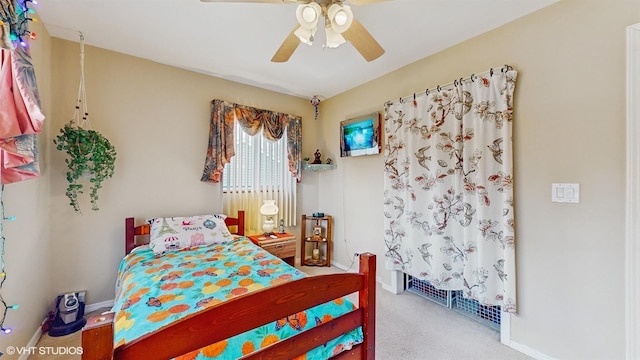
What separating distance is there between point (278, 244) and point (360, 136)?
177cm

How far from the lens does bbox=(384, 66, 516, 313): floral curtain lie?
200 centimetres

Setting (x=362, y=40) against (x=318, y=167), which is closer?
(x=362, y=40)

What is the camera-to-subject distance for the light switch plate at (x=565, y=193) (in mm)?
1716

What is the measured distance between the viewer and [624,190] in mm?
1538

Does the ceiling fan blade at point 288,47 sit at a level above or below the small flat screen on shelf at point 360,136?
above

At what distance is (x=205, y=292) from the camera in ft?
5.14

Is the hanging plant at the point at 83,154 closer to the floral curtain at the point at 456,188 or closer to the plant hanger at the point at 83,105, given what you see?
the plant hanger at the point at 83,105

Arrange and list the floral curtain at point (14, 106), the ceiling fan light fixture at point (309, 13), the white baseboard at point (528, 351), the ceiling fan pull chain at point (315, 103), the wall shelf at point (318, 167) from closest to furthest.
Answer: the floral curtain at point (14, 106) → the ceiling fan light fixture at point (309, 13) → the white baseboard at point (528, 351) → the wall shelf at point (318, 167) → the ceiling fan pull chain at point (315, 103)

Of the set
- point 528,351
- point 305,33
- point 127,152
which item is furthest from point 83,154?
point 528,351

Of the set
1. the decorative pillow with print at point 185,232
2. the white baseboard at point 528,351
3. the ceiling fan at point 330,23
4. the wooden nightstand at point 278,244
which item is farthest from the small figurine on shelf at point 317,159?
the white baseboard at point 528,351

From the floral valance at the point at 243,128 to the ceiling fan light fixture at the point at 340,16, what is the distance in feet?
6.90

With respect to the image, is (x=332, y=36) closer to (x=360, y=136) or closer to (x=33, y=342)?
(x=360, y=136)

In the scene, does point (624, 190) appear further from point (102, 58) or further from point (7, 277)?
point (102, 58)

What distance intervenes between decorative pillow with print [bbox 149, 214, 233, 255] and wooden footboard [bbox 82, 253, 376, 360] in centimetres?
179
